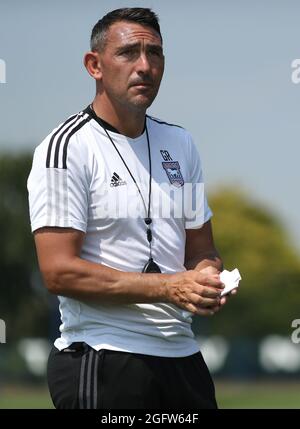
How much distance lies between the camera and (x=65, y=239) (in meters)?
5.65

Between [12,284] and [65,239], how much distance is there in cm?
4328

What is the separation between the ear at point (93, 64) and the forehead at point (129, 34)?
116mm

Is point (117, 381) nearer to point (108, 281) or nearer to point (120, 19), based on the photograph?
point (108, 281)

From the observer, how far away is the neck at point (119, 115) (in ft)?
19.6

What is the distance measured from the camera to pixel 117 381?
5.70m

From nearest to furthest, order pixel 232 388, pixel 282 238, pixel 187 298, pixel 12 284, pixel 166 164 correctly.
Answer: pixel 187 298
pixel 166 164
pixel 232 388
pixel 12 284
pixel 282 238

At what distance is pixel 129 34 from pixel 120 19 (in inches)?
4.9

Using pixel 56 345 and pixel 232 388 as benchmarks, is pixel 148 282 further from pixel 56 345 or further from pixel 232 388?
pixel 232 388

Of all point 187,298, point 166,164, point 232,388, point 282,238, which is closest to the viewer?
point 187,298

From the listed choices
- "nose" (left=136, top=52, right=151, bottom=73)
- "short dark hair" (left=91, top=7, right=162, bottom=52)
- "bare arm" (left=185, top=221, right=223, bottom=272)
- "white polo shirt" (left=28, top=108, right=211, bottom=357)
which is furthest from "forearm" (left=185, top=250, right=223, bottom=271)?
"short dark hair" (left=91, top=7, right=162, bottom=52)

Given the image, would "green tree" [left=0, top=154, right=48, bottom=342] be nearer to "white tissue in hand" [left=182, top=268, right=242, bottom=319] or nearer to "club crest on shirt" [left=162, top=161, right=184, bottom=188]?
"club crest on shirt" [left=162, top=161, right=184, bottom=188]

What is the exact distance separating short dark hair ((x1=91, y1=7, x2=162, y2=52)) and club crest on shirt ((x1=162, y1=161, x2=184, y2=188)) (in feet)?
2.36

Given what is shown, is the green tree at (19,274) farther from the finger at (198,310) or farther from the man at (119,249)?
the finger at (198,310)

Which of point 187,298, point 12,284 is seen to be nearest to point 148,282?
point 187,298
